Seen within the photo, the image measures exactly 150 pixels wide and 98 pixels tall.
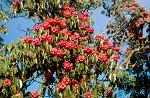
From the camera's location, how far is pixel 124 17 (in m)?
16.7

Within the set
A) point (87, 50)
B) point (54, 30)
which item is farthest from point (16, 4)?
point (87, 50)

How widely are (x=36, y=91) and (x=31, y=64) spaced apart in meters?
0.75

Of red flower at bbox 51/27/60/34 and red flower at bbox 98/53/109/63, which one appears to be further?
red flower at bbox 51/27/60/34

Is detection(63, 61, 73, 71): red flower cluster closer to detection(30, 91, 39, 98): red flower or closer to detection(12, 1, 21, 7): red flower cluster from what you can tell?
detection(30, 91, 39, 98): red flower

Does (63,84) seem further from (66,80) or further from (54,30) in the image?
(54,30)

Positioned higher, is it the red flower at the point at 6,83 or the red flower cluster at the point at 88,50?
the red flower cluster at the point at 88,50

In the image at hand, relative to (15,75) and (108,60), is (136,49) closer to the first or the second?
(108,60)

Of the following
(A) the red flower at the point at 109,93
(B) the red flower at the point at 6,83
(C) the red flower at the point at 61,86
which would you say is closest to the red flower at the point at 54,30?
(C) the red flower at the point at 61,86

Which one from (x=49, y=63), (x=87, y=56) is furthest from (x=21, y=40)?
(x=87, y=56)

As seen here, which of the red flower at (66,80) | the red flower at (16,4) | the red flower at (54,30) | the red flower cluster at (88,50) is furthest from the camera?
the red flower at (16,4)

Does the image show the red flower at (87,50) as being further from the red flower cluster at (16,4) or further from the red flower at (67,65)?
the red flower cluster at (16,4)

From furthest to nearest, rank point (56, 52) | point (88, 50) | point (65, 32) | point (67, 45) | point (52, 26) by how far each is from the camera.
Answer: point (52, 26) → point (65, 32) → point (88, 50) → point (67, 45) → point (56, 52)

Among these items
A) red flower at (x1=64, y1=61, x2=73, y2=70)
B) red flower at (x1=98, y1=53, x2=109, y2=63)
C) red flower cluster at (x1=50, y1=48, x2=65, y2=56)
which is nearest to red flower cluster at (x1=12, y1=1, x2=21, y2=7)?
red flower cluster at (x1=50, y1=48, x2=65, y2=56)

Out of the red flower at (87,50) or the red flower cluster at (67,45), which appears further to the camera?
the red flower at (87,50)
